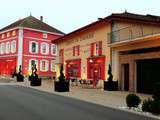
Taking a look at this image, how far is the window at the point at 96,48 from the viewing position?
103 ft

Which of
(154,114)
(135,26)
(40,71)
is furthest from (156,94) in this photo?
(40,71)

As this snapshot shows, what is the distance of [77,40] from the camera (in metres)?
37.4

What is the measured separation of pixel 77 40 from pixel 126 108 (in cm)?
2329

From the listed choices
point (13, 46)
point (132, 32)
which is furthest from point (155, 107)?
point (13, 46)

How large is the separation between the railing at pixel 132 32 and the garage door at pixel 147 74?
253 centimetres

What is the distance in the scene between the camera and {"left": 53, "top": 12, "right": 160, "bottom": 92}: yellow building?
25109 millimetres

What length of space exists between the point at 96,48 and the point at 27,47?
26.4 m

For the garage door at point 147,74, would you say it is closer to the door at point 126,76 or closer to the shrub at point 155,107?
the door at point 126,76

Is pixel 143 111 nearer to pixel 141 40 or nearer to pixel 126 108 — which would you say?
pixel 126 108

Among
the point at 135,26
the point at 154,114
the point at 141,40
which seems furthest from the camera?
the point at 135,26

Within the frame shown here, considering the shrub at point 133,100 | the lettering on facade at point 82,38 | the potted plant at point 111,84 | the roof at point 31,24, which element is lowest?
the shrub at point 133,100

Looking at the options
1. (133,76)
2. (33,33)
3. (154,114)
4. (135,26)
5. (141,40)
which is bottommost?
(154,114)

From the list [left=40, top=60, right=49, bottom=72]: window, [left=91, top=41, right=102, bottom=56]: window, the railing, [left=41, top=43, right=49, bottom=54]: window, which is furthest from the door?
[left=41, top=43, right=49, bottom=54]: window

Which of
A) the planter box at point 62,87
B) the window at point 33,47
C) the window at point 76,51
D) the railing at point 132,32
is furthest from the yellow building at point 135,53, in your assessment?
the window at point 33,47
